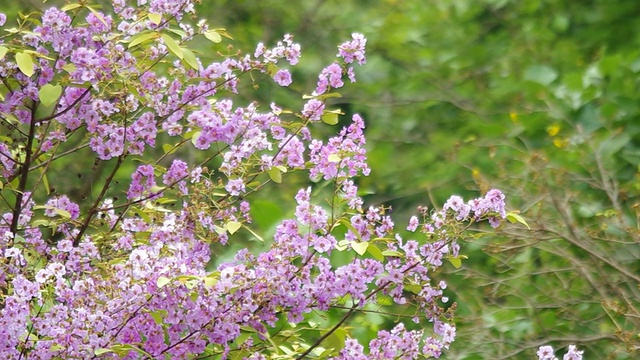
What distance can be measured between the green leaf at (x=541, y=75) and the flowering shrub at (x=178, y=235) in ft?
9.28

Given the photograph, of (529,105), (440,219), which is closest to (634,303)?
(529,105)

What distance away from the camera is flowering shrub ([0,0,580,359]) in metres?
2.26

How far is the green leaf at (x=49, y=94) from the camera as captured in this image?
2.34 metres

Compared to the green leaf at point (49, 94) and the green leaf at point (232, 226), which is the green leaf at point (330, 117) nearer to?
the green leaf at point (232, 226)

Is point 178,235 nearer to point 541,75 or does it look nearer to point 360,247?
point 360,247

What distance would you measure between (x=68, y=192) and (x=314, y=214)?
8.99 feet

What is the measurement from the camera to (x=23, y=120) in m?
2.66

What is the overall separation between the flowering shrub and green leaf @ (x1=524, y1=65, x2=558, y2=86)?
283cm

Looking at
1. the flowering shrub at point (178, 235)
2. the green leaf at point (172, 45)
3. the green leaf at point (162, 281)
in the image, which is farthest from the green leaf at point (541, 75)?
the green leaf at point (162, 281)

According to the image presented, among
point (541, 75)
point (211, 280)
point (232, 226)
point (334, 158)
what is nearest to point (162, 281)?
point (211, 280)

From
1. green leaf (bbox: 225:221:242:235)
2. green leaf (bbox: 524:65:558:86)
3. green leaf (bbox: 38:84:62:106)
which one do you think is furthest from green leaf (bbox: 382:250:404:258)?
green leaf (bbox: 524:65:558:86)

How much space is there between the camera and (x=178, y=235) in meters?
2.57

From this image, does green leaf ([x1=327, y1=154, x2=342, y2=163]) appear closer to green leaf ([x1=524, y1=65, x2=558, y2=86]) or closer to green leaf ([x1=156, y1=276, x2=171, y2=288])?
green leaf ([x1=156, y1=276, x2=171, y2=288])

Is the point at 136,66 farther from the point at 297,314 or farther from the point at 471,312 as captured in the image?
the point at 471,312
